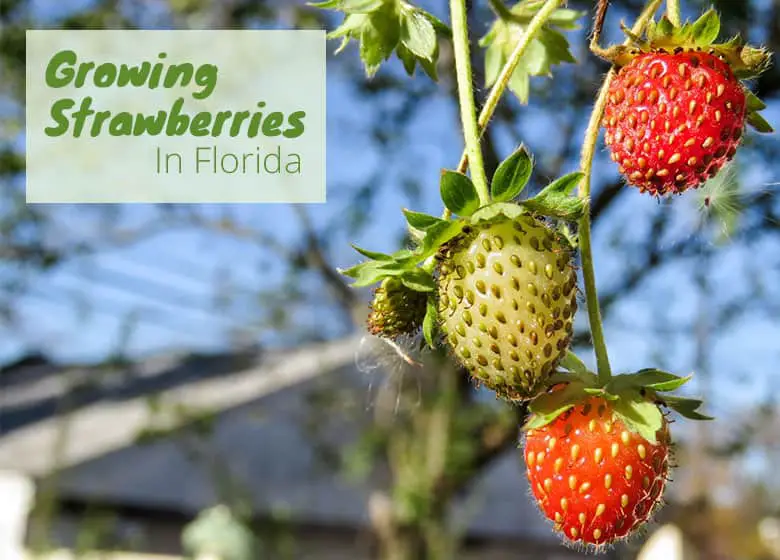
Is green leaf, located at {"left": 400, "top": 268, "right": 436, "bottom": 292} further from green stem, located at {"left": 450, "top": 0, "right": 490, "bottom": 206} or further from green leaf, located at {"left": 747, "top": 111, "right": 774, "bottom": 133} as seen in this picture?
green leaf, located at {"left": 747, "top": 111, "right": 774, "bottom": 133}

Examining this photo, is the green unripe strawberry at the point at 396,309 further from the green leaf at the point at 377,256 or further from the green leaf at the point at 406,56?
the green leaf at the point at 406,56

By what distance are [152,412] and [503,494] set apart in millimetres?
5477

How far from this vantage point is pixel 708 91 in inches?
18.4

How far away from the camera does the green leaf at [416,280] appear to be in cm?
43

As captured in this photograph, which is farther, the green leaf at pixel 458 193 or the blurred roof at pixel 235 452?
the blurred roof at pixel 235 452

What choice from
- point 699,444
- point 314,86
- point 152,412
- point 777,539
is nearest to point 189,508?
point 152,412

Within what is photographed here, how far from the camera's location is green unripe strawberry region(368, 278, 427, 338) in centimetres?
44

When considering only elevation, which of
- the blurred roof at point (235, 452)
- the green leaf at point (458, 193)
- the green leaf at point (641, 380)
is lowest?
the green leaf at point (641, 380)

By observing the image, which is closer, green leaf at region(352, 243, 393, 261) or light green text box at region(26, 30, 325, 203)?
green leaf at region(352, 243, 393, 261)

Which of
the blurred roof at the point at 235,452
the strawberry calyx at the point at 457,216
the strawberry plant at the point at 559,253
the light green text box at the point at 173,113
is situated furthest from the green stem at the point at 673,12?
the blurred roof at the point at 235,452

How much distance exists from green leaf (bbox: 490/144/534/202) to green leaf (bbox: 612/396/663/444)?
0.11 m

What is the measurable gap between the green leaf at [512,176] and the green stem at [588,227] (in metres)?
0.02

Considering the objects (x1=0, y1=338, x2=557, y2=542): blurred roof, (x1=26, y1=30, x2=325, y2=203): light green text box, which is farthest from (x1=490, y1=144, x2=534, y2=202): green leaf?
(x1=0, y1=338, x2=557, y2=542): blurred roof

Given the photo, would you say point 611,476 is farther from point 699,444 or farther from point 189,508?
point 189,508
